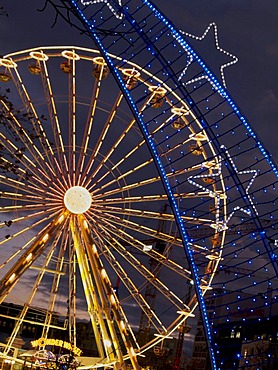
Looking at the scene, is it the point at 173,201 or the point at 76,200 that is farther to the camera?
the point at 76,200

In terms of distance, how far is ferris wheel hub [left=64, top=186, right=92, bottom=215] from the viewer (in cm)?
2558

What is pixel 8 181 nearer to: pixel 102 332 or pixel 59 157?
pixel 59 157

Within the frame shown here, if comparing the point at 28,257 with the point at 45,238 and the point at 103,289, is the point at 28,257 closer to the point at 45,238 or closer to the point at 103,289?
the point at 45,238

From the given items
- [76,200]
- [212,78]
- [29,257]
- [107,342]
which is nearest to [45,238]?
[29,257]

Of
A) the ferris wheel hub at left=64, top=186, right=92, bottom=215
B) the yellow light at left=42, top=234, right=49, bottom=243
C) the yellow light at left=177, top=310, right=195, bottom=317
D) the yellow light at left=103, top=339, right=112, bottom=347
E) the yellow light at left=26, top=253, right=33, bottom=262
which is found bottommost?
the yellow light at left=103, top=339, right=112, bottom=347

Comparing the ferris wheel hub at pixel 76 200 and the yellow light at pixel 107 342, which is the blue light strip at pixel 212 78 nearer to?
the ferris wheel hub at pixel 76 200

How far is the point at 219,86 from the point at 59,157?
413 inches

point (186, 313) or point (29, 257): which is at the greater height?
point (29, 257)

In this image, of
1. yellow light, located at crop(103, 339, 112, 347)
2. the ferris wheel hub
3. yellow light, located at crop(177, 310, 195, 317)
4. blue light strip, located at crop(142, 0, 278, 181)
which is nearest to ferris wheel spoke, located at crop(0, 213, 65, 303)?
the ferris wheel hub

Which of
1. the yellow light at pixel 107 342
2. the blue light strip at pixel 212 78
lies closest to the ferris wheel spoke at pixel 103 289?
the yellow light at pixel 107 342

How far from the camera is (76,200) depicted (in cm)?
2558

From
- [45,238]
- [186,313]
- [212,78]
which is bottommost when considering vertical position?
[186,313]

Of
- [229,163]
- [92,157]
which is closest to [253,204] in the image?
[229,163]

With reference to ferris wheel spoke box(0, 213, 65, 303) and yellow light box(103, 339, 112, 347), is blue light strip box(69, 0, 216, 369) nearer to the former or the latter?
ferris wheel spoke box(0, 213, 65, 303)
